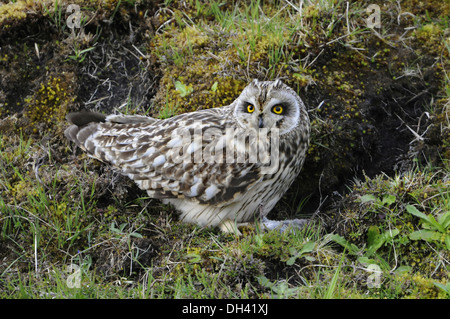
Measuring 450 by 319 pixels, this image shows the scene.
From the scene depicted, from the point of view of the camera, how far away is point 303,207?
480 centimetres

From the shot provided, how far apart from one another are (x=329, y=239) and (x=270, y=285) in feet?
1.95

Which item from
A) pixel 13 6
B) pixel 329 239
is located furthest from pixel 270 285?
pixel 13 6

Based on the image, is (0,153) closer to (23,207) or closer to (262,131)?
(23,207)

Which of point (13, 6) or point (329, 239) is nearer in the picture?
point (329, 239)

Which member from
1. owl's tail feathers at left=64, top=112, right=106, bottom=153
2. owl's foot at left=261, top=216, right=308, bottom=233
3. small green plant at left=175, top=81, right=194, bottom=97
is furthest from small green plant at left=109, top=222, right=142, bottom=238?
small green plant at left=175, top=81, right=194, bottom=97

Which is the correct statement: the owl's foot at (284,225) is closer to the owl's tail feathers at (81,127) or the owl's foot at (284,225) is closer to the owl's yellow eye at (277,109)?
the owl's yellow eye at (277,109)

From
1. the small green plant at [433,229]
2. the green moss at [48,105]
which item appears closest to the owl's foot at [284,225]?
the small green plant at [433,229]

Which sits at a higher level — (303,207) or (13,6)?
(13,6)

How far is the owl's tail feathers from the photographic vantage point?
14.9ft

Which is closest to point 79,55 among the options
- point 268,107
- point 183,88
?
point 183,88

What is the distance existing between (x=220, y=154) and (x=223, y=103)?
0.73 metres

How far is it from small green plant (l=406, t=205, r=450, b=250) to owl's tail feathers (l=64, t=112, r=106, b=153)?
2645 mm

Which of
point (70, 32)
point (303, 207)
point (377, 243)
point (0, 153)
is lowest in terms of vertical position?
point (303, 207)

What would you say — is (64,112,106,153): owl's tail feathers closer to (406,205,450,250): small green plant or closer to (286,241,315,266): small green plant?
(286,241,315,266): small green plant
